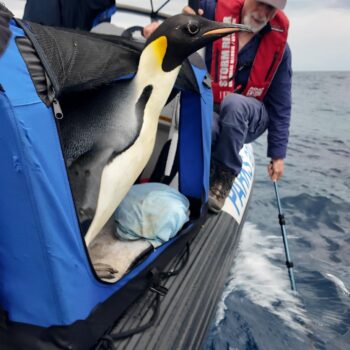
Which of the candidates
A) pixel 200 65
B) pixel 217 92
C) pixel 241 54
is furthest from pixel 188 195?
pixel 241 54

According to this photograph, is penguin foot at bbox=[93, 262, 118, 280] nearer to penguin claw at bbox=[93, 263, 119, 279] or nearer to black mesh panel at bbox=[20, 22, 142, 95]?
penguin claw at bbox=[93, 263, 119, 279]

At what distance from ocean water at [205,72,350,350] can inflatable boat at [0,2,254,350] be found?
729 mm

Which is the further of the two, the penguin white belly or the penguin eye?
the penguin eye

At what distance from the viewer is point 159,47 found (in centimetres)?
154

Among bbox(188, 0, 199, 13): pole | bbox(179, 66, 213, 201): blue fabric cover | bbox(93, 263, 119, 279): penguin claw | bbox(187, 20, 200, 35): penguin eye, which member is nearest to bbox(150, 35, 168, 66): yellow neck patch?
bbox(187, 20, 200, 35): penguin eye

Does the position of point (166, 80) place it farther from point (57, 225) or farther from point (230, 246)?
point (230, 246)

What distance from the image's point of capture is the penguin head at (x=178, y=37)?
1.55m

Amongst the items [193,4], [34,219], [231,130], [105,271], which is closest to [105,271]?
[105,271]

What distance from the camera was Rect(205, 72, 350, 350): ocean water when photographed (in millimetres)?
2338

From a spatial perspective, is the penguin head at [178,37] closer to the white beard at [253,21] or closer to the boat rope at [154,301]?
the boat rope at [154,301]

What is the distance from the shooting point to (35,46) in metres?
1.11

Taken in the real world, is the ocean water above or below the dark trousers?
below

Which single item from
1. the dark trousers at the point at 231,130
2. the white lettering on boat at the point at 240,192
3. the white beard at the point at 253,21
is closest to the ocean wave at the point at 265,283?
the white lettering on boat at the point at 240,192

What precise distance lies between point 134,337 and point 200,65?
1.33 meters
